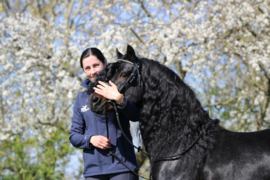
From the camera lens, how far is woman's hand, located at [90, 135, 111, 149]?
7.80 ft

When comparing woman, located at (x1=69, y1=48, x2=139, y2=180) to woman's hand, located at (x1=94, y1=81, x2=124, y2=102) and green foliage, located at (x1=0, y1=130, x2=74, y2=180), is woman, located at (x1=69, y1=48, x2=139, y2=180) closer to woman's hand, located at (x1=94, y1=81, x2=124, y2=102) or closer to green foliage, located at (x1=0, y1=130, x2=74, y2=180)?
woman's hand, located at (x1=94, y1=81, x2=124, y2=102)

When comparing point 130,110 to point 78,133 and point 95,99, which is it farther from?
point 78,133

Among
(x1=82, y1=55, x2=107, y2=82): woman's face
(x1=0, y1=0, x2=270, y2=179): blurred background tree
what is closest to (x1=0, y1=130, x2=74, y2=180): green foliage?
(x1=0, y1=0, x2=270, y2=179): blurred background tree

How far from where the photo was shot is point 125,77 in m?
2.50

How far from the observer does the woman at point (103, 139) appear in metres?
2.39

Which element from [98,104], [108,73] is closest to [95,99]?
[98,104]

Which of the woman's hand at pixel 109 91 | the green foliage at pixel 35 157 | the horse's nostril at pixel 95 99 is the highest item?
the woman's hand at pixel 109 91

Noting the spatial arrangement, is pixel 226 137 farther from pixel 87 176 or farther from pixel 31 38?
pixel 31 38

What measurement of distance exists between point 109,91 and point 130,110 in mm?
234

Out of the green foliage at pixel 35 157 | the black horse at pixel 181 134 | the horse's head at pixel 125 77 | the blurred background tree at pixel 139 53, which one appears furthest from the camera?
the green foliage at pixel 35 157

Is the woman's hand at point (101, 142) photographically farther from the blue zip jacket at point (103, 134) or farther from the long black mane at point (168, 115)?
the long black mane at point (168, 115)

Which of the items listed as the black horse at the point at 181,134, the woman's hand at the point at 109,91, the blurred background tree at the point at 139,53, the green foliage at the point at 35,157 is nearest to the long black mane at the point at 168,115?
the black horse at the point at 181,134

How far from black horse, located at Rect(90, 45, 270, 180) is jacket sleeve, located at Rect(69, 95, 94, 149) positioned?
0.29 m

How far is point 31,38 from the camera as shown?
26.4 ft
